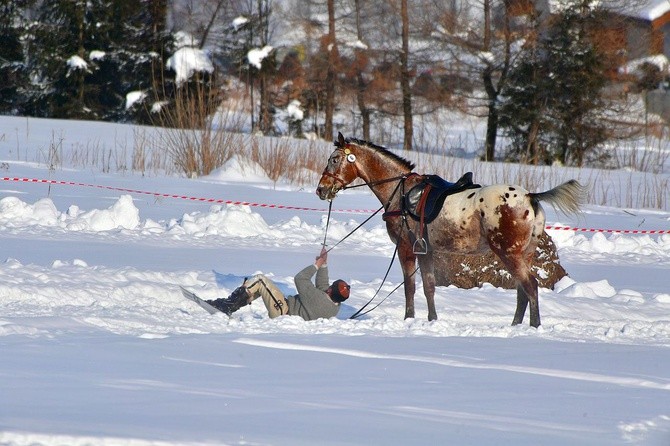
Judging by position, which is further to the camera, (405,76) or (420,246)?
(405,76)

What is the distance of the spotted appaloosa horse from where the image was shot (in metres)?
8.23

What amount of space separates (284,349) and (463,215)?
2.36 m

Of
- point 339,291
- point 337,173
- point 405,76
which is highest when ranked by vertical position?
point 405,76

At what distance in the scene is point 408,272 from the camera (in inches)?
343

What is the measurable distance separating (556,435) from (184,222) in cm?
962

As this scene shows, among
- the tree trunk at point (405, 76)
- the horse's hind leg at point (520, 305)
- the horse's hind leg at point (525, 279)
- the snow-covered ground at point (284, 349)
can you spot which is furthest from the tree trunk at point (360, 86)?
the horse's hind leg at point (525, 279)

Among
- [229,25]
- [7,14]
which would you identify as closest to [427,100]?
[229,25]

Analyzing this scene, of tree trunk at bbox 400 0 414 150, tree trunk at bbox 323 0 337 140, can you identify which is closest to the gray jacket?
tree trunk at bbox 400 0 414 150

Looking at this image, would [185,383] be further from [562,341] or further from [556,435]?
[562,341]

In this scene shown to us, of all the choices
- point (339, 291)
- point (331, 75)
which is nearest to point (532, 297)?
point (339, 291)

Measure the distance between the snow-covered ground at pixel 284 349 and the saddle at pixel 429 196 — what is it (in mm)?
902

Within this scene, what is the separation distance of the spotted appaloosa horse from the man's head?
2.06 feet

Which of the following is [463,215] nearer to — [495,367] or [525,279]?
[525,279]

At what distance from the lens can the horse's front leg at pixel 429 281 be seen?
8.55 m
